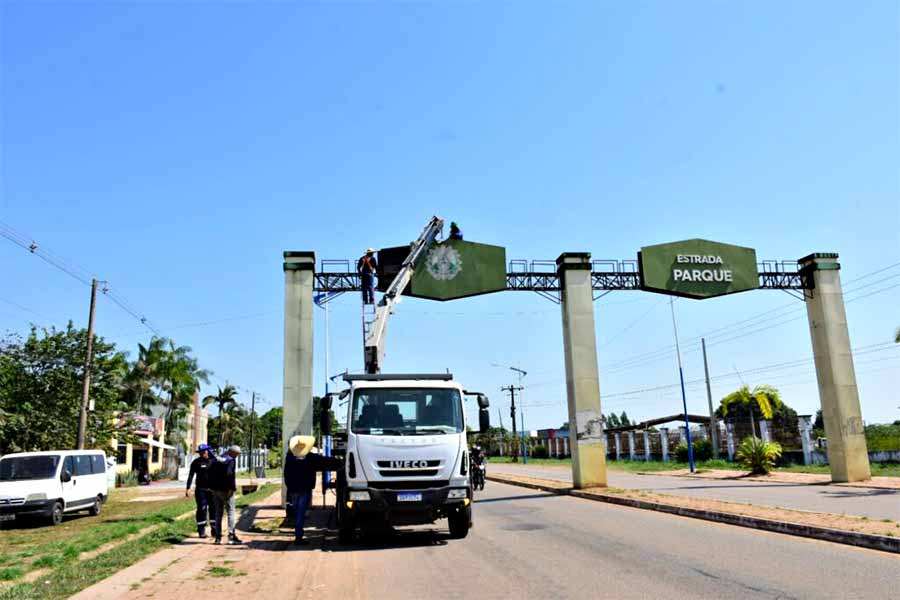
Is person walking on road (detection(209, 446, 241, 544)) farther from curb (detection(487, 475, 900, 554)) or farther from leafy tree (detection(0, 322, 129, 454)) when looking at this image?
leafy tree (detection(0, 322, 129, 454))

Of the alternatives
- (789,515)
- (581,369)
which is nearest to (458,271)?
(581,369)

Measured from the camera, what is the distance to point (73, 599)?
7.20 metres

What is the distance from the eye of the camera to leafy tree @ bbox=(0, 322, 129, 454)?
3064 cm

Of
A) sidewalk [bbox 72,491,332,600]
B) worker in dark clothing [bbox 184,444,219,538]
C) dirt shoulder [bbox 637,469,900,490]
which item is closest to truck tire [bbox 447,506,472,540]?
sidewalk [bbox 72,491,332,600]

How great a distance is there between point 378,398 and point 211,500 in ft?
14.0

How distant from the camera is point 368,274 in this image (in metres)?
22.1

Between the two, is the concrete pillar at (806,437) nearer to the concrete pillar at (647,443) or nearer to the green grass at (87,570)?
the concrete pillar at (647,443)

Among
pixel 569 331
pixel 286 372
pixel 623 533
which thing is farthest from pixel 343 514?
pixel 569 331

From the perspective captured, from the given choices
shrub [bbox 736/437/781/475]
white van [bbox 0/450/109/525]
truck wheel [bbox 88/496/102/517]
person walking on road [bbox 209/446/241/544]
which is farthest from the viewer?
shrub [bbox 736/437/781/475]

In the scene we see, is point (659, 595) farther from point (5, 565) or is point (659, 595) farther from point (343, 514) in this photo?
point (5, 565)

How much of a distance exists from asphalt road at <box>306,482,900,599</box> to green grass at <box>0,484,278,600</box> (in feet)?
8.46

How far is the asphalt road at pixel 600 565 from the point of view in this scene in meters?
7.57

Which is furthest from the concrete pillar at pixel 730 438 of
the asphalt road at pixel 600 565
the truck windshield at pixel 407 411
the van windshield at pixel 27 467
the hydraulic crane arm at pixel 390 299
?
the van windshield at pixel 27 467

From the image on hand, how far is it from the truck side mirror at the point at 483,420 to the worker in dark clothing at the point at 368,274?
350 inches
